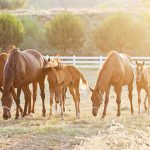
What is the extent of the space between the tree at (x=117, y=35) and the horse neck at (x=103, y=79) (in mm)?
37431

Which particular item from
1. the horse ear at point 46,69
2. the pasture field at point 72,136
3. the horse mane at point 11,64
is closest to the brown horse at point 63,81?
the horse ear at point 46,69

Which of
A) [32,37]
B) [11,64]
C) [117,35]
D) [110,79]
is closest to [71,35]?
[117,35]

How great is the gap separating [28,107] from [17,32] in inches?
1322

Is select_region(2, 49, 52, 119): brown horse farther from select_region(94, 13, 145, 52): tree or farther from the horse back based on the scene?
select_region(94, 13, 145, 52): tree

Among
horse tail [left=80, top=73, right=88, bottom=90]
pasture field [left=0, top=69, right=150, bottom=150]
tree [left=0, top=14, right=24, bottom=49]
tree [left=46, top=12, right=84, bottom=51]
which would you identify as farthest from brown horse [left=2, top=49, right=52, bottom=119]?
tree [left=46, top=12, right=84, bottom=51]

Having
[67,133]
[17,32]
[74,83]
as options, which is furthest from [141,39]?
[67,133]

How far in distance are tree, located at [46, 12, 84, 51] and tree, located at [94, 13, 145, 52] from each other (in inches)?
79.8

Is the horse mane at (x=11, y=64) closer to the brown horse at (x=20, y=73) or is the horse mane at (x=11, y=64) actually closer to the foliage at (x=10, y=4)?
the brown horse at (x=20, y=73)

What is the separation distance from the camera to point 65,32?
5188cm

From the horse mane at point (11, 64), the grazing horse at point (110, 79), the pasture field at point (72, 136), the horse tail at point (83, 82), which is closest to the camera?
the pasture field at point (72, 136)

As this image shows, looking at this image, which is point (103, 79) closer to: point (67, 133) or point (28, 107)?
point (28, 107)

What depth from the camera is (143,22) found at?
60.8 m

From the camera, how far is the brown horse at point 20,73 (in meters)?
13.6

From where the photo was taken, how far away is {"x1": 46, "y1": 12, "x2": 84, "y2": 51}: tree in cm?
5184
